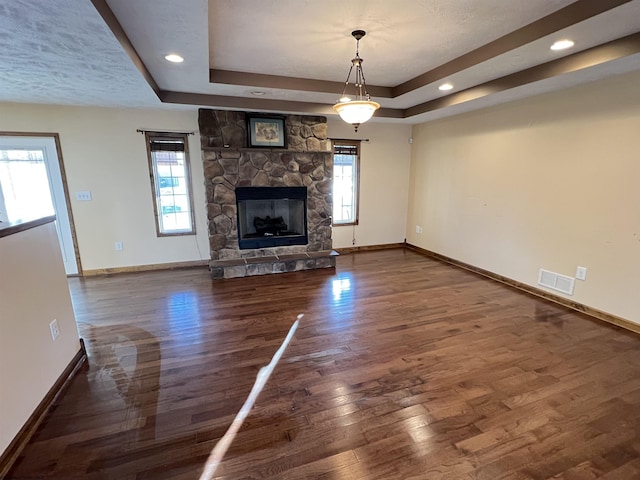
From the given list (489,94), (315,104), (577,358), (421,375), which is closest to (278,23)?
(315,104)

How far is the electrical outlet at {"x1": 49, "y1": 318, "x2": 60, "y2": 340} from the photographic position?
2.10 m

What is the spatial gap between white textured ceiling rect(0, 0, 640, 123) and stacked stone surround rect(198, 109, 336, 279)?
754 mm

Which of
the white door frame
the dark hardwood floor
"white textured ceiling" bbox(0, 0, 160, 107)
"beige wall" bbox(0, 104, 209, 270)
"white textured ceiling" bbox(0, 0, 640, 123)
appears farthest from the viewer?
"beige wall" bbox(0, 104, 209, 270)

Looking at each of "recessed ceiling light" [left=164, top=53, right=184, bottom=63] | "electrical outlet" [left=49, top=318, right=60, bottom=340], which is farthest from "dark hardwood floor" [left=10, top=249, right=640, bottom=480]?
"recessed ceiling light" [left=164, top=53, right=184, bottom=63]

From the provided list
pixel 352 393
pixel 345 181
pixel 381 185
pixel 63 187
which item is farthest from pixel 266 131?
pixel 352 393

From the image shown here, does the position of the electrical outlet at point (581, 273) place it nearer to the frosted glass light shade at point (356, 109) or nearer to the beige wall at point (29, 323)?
the frosted glass light shade at point (356, 109)

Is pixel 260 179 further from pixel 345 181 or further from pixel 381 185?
pixel 381 185

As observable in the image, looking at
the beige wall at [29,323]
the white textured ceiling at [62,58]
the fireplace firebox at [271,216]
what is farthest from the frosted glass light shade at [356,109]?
the beige wall at [29,323]

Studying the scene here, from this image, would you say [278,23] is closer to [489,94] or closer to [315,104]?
[315,104]

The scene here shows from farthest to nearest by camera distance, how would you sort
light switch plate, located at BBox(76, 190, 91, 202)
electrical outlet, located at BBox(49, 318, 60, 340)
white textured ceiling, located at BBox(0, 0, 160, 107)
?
light switch plate, located at BBox(76, 190, 91, 202), electrical outlet, located at BBox(49, 318, 60, 340), white textured ceiling, located at BBox(0, 0, 160, 107)

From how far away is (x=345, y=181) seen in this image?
5.52 m

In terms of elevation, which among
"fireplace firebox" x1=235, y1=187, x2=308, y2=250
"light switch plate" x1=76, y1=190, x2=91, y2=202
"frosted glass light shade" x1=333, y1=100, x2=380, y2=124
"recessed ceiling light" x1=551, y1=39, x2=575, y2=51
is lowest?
"fireplace firebox" x1=235, y1=187, x2=308, y2=250

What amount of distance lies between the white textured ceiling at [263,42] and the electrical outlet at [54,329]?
6.12 feet

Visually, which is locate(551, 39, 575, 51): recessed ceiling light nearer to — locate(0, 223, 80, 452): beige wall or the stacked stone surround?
the stacked stone surround
